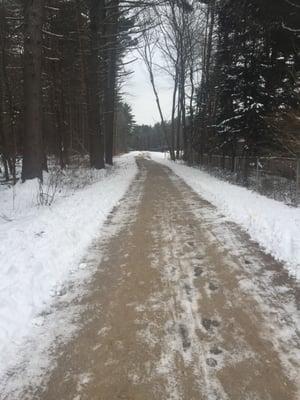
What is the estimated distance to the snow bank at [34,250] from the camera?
4.43m

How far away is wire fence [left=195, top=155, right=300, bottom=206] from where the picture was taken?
11852mm

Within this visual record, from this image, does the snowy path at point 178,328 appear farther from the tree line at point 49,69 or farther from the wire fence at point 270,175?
the tree line at point 49,69

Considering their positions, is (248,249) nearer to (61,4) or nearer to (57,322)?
(57,322)

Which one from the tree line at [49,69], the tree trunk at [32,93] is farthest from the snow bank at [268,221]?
the tree line at [49,69]

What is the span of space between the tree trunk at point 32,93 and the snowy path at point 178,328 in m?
6.29

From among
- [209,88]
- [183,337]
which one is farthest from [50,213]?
[209,88]

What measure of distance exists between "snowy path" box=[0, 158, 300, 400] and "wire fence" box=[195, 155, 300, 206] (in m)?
5.34

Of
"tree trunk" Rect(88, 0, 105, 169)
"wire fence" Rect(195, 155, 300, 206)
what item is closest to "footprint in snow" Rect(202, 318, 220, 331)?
"wire fence" Rect(195, 155, 300, 206)

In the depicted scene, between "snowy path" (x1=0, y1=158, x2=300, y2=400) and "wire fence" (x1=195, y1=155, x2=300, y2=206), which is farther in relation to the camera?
"wire fence" (x1=195, y1=155, x2=300, y2=206)

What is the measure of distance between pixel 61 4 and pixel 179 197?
12.8 meters

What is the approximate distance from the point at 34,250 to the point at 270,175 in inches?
383

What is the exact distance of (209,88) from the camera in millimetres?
26781

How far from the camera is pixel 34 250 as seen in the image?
638 centimetres

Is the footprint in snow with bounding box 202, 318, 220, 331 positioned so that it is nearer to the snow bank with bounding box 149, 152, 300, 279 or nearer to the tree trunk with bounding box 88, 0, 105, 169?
the snow bank with bounding box 149, 152, 300, 279
